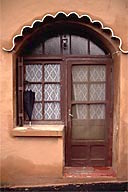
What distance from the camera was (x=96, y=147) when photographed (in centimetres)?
536

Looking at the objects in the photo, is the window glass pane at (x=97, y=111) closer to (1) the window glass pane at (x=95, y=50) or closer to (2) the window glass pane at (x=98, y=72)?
(2) the window glass pane at (x=98, y=72)

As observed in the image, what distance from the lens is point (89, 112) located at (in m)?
5.34

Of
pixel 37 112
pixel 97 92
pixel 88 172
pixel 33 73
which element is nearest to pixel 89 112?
pixel 97 92

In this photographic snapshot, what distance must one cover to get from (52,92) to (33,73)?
0.56m

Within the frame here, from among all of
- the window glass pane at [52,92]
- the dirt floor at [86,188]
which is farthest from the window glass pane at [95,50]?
the dirt floor at [86,188]

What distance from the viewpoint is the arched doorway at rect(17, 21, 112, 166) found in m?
5.27

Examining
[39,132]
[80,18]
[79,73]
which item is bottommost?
[39,132]

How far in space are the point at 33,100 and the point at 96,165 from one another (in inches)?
74.3

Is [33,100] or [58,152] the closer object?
[58,152]

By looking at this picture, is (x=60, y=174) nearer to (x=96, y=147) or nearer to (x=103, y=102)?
(x=96, y=147)

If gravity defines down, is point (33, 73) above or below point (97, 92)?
above

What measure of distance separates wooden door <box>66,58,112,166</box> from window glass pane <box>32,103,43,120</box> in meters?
0.59

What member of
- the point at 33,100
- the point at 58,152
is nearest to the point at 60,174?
the point at 58,152

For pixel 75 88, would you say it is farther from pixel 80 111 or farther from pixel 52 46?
pixel 52 46
